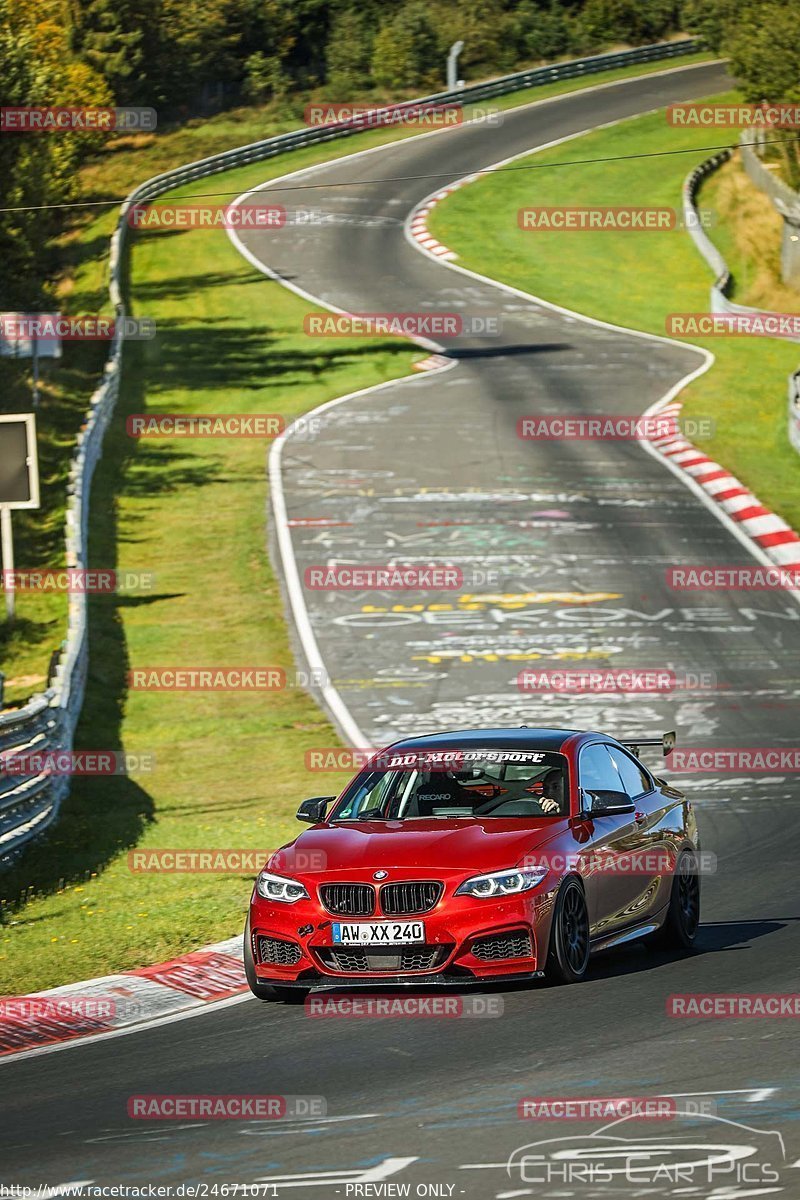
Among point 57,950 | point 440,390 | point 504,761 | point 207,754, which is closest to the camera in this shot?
point 504,761

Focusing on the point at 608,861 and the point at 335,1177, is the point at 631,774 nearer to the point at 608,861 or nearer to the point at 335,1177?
the point at 608,861

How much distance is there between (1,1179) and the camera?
22.2 ft

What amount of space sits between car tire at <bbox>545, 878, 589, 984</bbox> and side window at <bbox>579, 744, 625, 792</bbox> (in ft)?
3.06

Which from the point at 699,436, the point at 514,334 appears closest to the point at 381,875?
the point at 699,436

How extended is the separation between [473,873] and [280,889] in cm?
113

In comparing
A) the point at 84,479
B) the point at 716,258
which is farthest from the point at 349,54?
the point at 84,479

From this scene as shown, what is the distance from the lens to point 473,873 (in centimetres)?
968

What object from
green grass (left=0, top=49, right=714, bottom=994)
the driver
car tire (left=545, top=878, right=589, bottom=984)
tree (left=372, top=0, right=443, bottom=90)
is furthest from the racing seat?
tree (left=372, top=0, right=443, bottom=90)

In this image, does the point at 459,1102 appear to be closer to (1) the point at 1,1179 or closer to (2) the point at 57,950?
(1) the point at 1,1179

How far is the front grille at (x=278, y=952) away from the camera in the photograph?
9883mm

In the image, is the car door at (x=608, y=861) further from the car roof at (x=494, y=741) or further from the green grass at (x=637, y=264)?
the green grass at (x=637, y=264)

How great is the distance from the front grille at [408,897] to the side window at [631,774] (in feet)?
7.72

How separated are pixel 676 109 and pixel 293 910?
62.9 m

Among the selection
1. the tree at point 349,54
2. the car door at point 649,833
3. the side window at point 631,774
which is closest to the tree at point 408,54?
the tree at point 349,54
